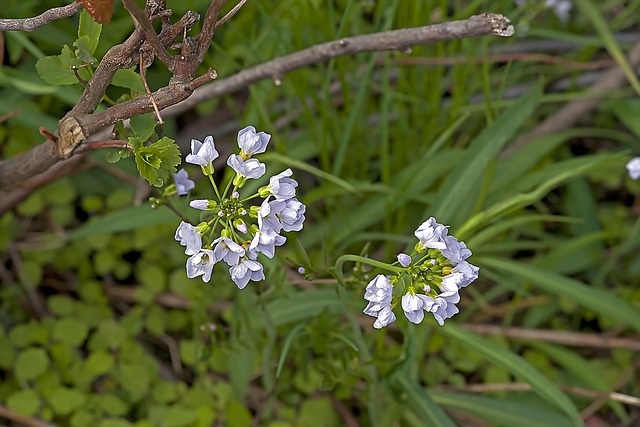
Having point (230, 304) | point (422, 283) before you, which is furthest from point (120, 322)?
point (422, 283)

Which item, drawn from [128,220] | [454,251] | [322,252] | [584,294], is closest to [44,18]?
[454,251]

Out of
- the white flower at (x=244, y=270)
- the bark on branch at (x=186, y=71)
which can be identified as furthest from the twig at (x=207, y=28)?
the white flower at (x=244, y=270)

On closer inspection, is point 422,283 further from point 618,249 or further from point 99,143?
point 618,249

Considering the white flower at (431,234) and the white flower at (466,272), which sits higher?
the white flower at (431,234)

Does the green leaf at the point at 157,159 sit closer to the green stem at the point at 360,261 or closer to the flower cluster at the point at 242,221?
the flower cluster at the point at 242,221

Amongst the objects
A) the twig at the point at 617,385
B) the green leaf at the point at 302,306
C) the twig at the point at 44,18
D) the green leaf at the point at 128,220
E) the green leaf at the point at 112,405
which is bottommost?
the twig at the point at 617,385

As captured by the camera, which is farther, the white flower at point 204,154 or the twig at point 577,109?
the twig at point 577,109
